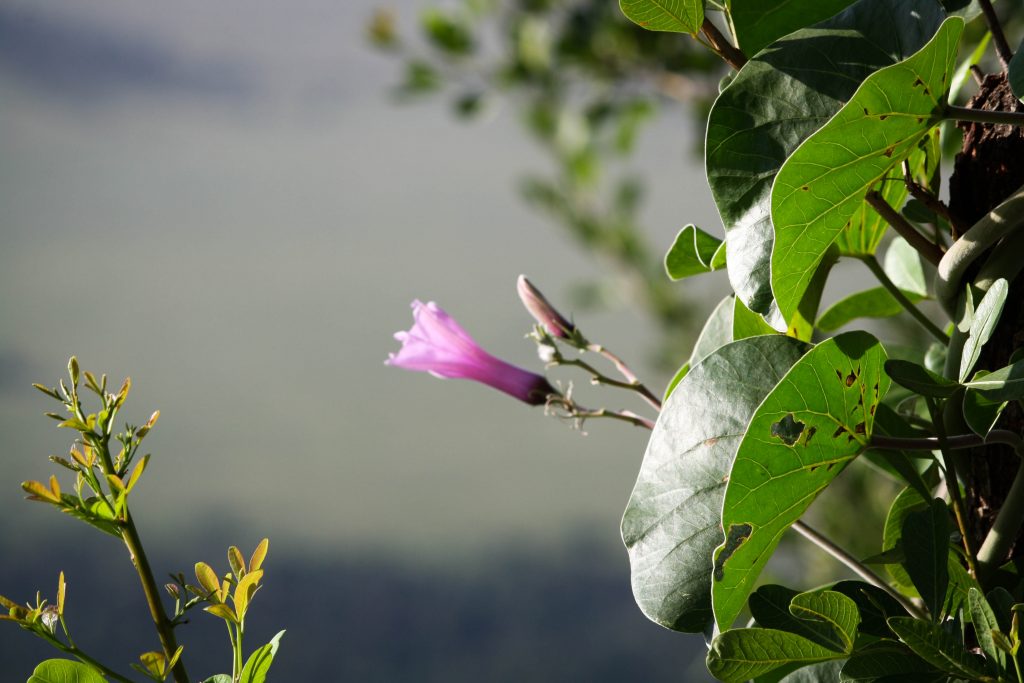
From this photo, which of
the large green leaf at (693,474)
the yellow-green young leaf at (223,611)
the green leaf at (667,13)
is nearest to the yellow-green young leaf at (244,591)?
the yellow-green young leaf at (223,611)

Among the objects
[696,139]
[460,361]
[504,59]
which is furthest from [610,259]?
[460,361]

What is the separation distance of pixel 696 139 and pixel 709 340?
1.47m

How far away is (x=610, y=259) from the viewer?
2.05m

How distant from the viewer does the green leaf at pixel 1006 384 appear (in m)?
0.31

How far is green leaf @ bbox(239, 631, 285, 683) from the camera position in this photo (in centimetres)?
33

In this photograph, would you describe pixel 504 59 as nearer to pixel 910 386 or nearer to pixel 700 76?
pixel 700 76

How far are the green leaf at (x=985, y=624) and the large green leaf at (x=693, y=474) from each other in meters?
0.08

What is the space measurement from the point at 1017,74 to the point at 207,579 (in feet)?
1.02

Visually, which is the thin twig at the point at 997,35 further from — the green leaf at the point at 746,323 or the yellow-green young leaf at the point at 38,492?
the yellow-green young leaf at the point at 38,492

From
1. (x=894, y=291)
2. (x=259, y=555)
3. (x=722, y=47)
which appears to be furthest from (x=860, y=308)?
(x=259, y=555)

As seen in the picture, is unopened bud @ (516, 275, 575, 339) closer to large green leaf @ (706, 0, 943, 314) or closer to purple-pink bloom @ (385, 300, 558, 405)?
purple-pink bloom @ (385, 300, 558, 405)

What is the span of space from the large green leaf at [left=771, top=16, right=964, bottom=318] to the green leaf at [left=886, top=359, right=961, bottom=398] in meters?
0.04

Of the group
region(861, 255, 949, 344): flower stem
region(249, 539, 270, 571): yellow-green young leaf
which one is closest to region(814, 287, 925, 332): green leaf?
region(861, 255, 949, 344): flower stem

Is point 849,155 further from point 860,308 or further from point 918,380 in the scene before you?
point 860,308
